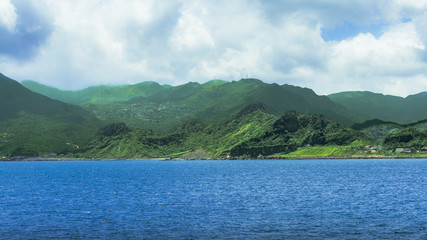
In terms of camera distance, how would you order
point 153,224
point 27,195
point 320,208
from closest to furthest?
point 153,224
point 320,208
point 27,195

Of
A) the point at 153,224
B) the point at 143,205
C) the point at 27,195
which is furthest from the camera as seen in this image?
the point at 27,195

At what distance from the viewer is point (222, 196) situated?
100375 mm

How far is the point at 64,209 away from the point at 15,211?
9890 millimetres

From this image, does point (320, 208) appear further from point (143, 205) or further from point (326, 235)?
point (143, 205)

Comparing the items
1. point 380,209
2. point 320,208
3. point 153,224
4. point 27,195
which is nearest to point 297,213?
point 320,208

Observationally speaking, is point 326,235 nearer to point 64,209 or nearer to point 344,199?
point 344,199

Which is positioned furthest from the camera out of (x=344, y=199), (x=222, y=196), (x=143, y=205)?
(x=222, y=196)

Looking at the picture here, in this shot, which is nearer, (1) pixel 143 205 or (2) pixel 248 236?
(2) pixel 248 236

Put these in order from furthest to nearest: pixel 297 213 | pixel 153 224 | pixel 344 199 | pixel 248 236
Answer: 1. pixel 344 199
2. pixel 297 213
3. pixel 153 224
4. pixel 248 236

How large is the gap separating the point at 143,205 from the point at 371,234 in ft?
164

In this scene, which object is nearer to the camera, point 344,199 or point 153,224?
point 153,224

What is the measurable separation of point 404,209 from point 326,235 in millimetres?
31684

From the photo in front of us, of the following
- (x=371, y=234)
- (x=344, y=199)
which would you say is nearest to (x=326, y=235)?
(x=371, y=234)

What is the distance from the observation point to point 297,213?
7225cm
